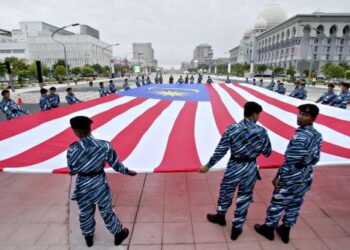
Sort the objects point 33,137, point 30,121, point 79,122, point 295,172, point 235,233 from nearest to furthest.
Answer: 1. point 79,122
2. point 295,172
3. point 235,233
4. point 33,137
5. point 30,121

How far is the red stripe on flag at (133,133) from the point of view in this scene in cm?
338

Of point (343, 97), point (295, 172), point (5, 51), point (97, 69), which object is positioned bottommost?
point (295, 172)

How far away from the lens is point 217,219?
346 cm

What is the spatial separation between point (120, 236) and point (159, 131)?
1.66 metres

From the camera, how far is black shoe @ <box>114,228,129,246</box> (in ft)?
9.92

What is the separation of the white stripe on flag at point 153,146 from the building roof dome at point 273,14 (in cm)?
8949

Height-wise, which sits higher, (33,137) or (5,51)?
(5,51)

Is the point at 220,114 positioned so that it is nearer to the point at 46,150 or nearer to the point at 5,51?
the point at 46,150

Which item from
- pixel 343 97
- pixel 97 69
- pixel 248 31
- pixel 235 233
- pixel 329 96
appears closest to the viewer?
pixel 235 233

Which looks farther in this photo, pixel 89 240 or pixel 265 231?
pixel 265 231

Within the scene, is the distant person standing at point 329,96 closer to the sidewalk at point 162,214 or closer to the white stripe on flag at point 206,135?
the sidewalk at point 162,214

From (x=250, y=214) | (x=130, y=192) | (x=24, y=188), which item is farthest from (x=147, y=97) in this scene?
(x=250, y=214)

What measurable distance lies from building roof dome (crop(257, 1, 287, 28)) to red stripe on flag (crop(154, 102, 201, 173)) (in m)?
89.5

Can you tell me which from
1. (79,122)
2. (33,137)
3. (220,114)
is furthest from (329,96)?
(33,137)
